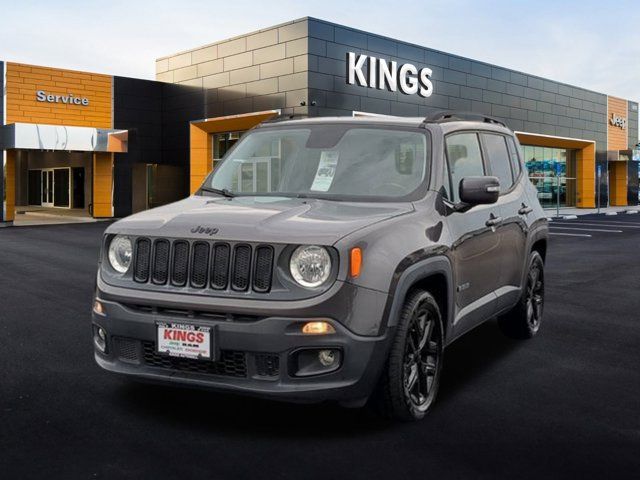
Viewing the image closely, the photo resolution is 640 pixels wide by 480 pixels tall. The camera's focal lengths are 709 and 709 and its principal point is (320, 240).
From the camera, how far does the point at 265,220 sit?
12.5 ft

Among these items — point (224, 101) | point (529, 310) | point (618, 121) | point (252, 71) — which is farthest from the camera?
point (618, 121)

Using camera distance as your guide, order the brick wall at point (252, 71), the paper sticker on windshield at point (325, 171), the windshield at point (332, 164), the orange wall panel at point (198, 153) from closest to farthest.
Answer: the windshield at point (332, 164), the paper sticker on windshield at point (325, 171), the brick wall at point (252, 71), the orange wall panel at point (198, 153)

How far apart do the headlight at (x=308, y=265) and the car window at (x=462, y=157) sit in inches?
58.6

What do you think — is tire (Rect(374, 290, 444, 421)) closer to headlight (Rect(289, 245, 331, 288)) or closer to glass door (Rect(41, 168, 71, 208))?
headlight (Rect(289, 245, 331, 288))

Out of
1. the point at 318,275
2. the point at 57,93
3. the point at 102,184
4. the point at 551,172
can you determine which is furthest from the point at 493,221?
the point at 551,172

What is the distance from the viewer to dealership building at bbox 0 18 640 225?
24.4m

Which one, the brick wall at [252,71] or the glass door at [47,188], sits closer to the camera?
the brick wall at [252,71]

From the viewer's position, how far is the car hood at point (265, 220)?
3.63 meters

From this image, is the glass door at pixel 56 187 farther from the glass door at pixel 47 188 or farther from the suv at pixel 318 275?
the suv at pixel 318 275

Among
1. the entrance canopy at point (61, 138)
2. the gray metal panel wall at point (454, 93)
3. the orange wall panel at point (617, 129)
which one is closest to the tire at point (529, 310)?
the gray metal panel wall at point (454, 93)

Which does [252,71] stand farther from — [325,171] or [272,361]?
[272,361]

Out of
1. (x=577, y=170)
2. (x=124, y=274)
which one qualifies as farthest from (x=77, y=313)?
(x=577, y=170)

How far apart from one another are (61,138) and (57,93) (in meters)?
2.61

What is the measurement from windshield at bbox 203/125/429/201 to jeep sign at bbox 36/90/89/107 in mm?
25051
